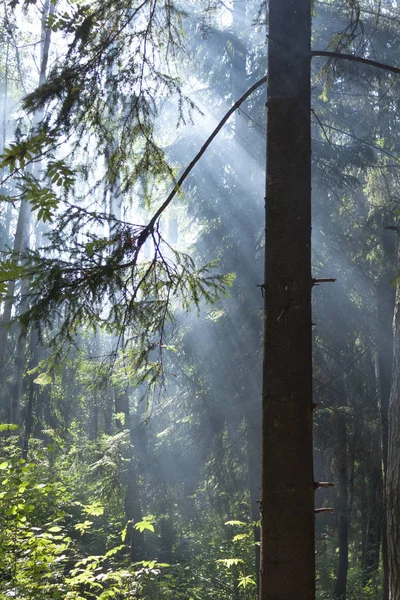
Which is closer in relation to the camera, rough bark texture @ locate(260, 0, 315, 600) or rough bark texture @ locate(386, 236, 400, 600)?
rough bark texture @ locate(260, 0, 315, 600)

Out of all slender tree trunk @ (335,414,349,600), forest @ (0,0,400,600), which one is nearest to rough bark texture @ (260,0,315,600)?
forest @ (0,0,400,600)

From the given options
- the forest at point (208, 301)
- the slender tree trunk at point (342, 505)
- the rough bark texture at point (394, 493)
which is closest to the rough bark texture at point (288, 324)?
the forest at point (208, 301)

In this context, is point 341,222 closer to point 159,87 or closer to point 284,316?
point 159,87

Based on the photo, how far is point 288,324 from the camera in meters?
3.03

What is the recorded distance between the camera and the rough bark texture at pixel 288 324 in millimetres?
2828

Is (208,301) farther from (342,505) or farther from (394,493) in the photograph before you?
(342,505)

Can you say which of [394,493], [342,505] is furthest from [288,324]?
[342,505]

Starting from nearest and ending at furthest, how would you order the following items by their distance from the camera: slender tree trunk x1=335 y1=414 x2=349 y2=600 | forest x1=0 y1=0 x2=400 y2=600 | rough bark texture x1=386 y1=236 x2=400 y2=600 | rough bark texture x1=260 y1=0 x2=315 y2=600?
rough bark texture x1=260 y1=0 x2=315 y2=600 → forest x1=0 y1=0 x2=400 y2=600 → rough bark texture x1=386 y1=236 x2=400 y2=600 → slender tree trunk x1=335 y1=414 x2=349 y2=600

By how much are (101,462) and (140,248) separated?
7.67m

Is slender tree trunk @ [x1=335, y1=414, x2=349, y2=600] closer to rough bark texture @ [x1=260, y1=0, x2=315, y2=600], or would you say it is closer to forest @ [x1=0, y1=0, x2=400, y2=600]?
forest @ [x1=0, y1=0, x2=400, y2=600]

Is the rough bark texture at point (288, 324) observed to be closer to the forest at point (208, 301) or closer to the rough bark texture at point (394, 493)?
the forest at point (208, 301)

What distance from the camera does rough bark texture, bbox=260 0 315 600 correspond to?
2.83 m

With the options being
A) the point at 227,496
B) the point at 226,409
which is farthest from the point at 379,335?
the point at 227,496

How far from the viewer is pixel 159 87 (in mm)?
4160
